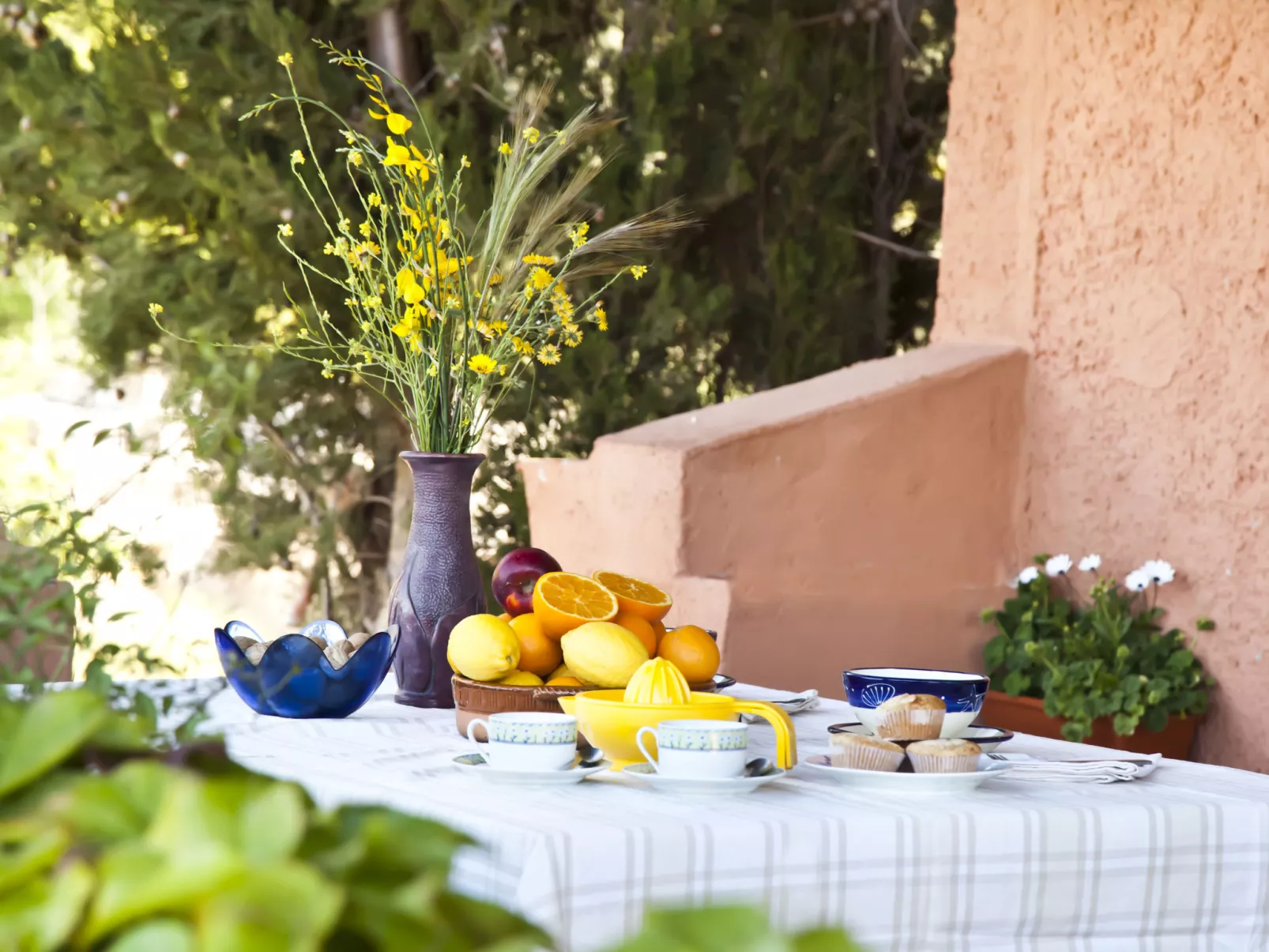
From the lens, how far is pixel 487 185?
500cm

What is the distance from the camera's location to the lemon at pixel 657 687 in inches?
61.6

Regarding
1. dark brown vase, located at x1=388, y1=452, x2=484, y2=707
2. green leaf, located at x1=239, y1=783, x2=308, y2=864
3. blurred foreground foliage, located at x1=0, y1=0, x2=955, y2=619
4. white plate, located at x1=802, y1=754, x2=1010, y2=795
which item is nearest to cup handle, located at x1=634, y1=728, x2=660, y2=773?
white plate, located at x1=802, y1=754, x2=1010, y2=795

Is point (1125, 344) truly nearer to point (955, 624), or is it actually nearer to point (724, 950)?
point (955, 624)

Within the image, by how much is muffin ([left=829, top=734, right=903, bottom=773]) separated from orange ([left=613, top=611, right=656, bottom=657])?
1.38ft

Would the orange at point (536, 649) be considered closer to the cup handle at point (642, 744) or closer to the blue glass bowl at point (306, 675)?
the blue glass bowl at point (306, 675)

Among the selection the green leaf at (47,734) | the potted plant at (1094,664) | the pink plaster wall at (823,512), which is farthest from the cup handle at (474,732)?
the potted plant at (1094,664)

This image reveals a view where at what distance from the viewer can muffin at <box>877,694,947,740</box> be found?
156 cm

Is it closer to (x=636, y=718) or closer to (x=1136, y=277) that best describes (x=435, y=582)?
(x=636, y=718)

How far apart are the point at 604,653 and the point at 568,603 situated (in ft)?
0.47

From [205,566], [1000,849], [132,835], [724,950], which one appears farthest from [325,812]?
[205,566]

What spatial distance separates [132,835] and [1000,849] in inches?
38.4

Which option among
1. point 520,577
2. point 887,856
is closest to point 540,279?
point 520,577

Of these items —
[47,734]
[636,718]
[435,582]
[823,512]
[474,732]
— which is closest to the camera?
[47,734]

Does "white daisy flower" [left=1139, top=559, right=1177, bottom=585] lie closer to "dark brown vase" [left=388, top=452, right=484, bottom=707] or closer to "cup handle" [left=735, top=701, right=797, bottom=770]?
"dark brown vase" [left=388, top=452, right=484, bottom=707]
